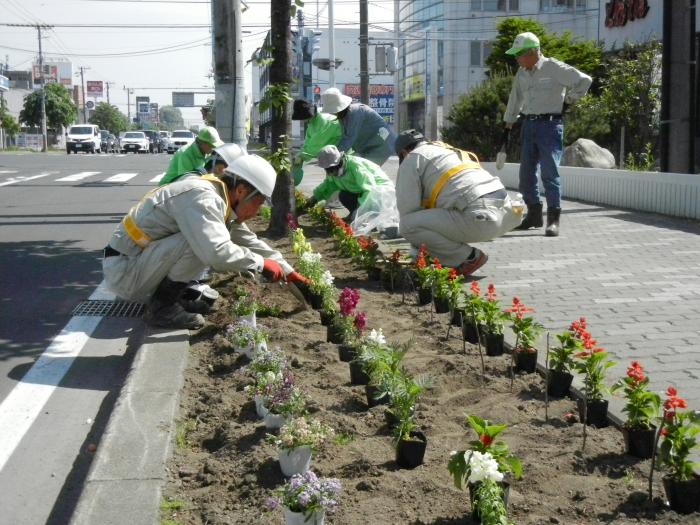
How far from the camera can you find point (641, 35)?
2998 centimetres

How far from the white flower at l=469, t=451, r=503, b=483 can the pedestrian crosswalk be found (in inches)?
842

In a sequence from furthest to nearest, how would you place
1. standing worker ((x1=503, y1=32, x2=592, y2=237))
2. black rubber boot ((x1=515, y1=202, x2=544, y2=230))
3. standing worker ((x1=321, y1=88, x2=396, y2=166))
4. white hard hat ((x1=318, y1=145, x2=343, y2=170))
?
standing worker ((x1=321, y1=88, x2=396, y2=166))
white hard hat ((x1=318, y1=145, x2=343, y2=170))
black rubber boot ((x1=515, y1=202, x2=544, y2=230))
standing worker ((x1=503, y1=32, x2=592, y2=237))

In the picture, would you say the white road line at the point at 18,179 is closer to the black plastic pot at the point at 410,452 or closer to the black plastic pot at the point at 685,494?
the black plastic pot at the point at 410,452

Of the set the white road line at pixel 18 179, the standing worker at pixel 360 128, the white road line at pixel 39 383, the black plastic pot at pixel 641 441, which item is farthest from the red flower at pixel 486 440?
the white road line at pixel 18 179

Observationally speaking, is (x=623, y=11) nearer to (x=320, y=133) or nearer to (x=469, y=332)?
(x=320, y=133)

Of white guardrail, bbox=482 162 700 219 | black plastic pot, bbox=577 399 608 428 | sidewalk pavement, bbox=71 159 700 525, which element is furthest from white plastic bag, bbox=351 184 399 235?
black plastic pot, bbox=577 399 608 428

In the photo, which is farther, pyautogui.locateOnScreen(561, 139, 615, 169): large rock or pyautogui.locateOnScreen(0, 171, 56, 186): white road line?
pyautogui.locateOnScreen(0, 171, 56, 186): white road line

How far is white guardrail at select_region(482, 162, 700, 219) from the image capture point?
1162 centimetres

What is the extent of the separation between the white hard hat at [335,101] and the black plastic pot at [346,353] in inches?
271

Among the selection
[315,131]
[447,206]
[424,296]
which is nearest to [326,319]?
[424,296]

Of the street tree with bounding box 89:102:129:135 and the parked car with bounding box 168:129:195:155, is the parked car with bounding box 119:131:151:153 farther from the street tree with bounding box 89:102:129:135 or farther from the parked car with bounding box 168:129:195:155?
the street tree with bounding box 89:102:129:135

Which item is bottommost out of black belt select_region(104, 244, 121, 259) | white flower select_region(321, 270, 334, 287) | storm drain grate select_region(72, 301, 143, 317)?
storm drain grate select_region(72, 301, 143, 317)

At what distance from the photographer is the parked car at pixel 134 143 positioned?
Answer: 66.1 m

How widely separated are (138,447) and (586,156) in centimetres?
1488
